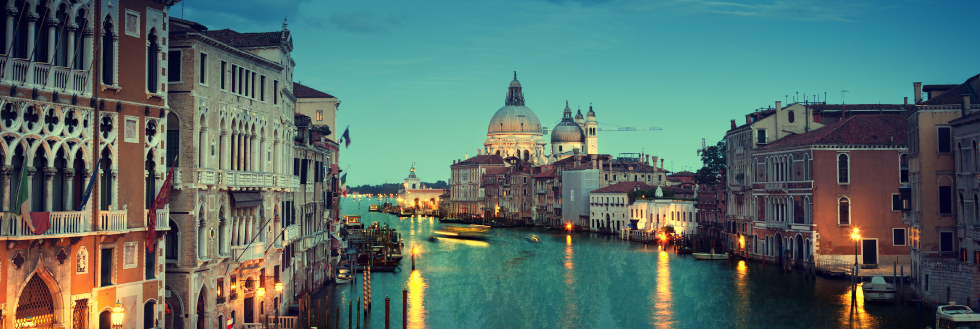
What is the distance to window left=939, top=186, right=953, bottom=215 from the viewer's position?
27594mm

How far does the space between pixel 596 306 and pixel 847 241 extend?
13449 millimetres

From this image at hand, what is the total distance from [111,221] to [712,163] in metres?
59.1

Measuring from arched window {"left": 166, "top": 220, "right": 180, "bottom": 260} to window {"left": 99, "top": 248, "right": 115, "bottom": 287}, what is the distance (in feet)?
8.63

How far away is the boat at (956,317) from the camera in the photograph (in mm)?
22594

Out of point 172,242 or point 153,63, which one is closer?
point 153,63

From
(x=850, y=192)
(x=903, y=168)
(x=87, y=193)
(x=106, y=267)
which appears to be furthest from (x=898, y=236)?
(x=87, y=193)

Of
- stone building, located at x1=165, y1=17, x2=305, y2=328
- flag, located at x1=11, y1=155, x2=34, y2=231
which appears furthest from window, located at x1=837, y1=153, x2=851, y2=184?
flag, located at x1=11, y1=155, x2=34, y2=231

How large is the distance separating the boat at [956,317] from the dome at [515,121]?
11487 cm

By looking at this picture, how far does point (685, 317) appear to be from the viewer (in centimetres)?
3014

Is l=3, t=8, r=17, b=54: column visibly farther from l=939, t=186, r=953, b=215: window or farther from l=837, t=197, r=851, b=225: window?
l=837, t=197, r=851, b=225: window

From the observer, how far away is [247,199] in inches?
858

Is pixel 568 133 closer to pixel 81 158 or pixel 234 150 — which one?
pixel 234 150

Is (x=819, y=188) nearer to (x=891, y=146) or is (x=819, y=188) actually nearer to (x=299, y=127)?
(x=891, y=146)

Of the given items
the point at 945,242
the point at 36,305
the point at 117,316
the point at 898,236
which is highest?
the point at 945,242
